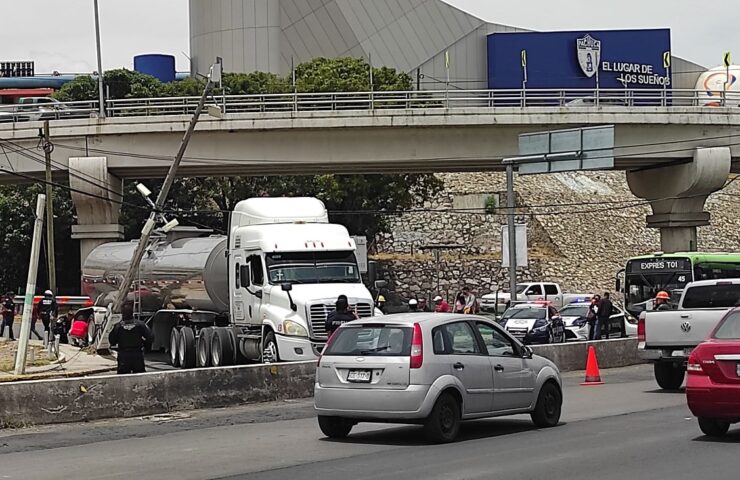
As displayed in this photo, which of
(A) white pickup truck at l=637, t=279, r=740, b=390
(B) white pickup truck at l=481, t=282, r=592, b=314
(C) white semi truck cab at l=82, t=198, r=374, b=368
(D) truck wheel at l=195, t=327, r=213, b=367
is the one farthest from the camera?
(B) white pickup truck at l=481, t=282, r=592, b=314

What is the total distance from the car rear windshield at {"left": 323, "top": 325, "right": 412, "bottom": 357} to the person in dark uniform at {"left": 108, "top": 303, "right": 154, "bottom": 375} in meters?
5.31

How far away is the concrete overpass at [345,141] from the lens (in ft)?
149

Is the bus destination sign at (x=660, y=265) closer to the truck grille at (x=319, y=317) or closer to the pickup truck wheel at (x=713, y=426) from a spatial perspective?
the truck grille at (x=319, y=317)

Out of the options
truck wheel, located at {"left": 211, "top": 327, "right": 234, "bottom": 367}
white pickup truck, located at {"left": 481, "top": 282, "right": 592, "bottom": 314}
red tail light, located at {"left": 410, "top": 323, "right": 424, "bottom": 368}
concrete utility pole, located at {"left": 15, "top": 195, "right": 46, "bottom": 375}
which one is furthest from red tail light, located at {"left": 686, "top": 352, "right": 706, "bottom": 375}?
white pickup truck, located at {"left": 481, "top": 282, "right": 592, "bottom": 314}

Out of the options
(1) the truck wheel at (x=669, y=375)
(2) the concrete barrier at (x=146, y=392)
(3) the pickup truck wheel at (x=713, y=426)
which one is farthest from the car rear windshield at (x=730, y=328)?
(2) the concrete barrier at (x=146, y=392)

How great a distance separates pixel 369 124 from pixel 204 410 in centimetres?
2755

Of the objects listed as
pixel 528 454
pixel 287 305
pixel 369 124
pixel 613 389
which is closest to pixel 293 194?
pixel 369 124

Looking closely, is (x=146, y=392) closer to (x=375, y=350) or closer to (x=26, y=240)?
(x=375, y=350)

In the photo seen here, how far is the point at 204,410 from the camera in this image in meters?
18.8

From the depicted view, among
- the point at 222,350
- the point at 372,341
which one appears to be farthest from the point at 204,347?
the point at 372,341

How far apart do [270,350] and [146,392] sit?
26.4 ft

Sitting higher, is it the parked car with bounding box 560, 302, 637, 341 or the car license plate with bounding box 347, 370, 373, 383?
the car license plate with bounding box 347, 370, 373, 383

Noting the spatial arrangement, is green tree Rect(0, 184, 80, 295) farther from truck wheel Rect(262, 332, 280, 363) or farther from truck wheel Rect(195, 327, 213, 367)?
truck wheel Rect(262, 332, 280, 363)

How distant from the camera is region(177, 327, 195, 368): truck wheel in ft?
96.6
